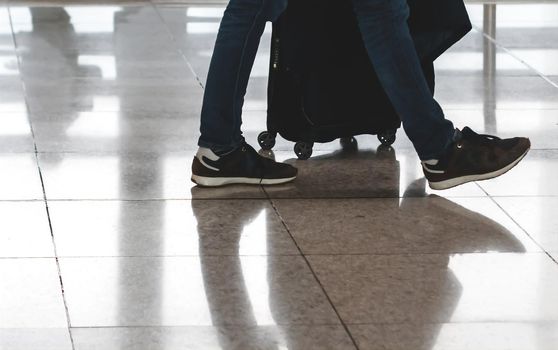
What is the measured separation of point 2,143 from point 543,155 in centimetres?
200

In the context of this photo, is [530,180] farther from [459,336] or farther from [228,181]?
[459,336]

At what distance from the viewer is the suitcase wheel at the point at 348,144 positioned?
4852mm

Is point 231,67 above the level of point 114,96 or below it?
above

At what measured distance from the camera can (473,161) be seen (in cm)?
428

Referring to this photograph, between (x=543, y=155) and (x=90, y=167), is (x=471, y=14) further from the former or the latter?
(x=90, y=167)

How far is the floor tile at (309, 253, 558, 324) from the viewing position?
322 centimetres

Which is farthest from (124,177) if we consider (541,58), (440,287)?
(541,58)

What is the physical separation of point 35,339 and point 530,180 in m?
2.04

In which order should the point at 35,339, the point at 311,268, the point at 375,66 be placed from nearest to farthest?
the point at 35,339 → the point at 311,268 → the point at 375,66

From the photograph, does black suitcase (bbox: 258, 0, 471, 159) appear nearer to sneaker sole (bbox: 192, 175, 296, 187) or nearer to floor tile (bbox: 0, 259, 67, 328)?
Answer: sneaker sole (bbox: 192, 175, 296, 187)

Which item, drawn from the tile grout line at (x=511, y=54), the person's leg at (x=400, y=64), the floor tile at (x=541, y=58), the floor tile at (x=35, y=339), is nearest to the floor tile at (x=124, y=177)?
the person's leg at (x=400, y=64)

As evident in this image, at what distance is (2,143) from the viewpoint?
15.9ft

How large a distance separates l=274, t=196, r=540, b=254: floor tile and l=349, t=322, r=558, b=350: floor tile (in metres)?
0.59

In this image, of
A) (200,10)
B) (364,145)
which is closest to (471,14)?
(200,10)
